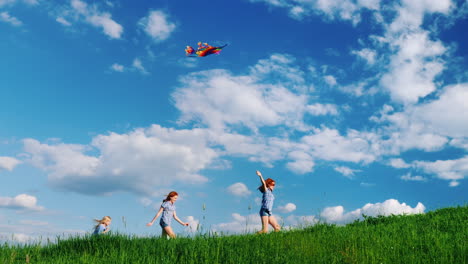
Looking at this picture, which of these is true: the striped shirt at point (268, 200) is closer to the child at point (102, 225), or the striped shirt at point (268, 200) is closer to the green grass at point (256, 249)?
the green grass at point (256, 249)

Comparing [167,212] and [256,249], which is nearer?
[256,249]

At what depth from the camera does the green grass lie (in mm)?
8117

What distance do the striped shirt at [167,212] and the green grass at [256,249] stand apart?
14.2 ft

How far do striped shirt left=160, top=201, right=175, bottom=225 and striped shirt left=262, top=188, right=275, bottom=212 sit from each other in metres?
3.42

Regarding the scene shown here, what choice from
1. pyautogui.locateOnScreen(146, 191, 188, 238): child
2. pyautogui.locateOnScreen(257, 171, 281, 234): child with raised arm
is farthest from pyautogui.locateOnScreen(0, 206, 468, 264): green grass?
pyautogui.locateOnScreen(146, 191, 188, 238): child

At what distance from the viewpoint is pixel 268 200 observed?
13789 millimetres

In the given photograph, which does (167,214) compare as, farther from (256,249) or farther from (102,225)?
(256,249)

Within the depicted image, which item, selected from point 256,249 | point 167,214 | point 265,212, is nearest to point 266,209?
point 265,212

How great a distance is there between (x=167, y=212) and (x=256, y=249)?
622 cm

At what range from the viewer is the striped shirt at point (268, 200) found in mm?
13734

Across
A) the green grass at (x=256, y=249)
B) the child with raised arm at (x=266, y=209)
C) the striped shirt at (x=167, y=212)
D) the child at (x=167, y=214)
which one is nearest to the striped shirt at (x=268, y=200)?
the child with raised arm at (x=266, y=209)

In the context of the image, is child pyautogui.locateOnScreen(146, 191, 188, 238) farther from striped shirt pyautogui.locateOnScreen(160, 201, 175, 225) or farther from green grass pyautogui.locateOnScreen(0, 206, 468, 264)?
green grass pyautogui.locateOnScreen(0, 206, 468, 264)

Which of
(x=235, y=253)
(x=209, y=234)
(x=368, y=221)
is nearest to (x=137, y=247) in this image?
(x=209, y=234)

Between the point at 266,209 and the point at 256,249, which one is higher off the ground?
the point at 266,209
